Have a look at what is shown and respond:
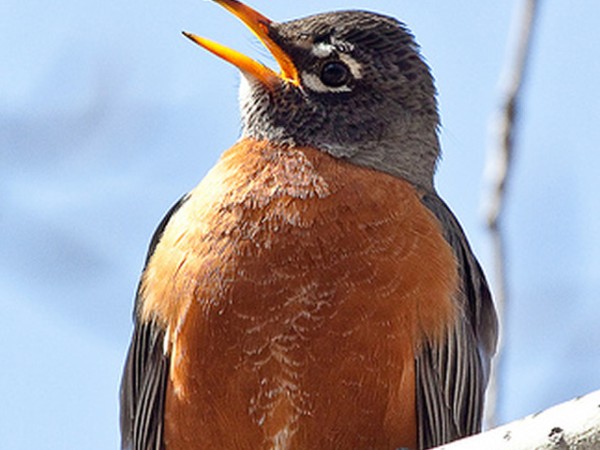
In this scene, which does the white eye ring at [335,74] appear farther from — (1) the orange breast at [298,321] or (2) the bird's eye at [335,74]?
(1) the orange breast at [298,321]

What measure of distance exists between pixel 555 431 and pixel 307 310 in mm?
1933

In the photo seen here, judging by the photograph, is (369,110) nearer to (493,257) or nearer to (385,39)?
(385,39)

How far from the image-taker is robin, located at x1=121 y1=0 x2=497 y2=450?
524 cm

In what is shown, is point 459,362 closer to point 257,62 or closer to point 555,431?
point 257,62

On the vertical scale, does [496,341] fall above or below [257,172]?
below

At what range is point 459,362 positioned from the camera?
5.86 meters

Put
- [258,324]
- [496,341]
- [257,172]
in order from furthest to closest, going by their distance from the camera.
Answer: [496,341] < [257,172] < [258,324]

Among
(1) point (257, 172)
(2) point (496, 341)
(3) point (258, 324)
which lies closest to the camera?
(3) point (258, 324)

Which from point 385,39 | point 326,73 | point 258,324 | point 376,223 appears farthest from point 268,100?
point 258,324

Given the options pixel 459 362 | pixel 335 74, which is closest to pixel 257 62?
pixel 335 74

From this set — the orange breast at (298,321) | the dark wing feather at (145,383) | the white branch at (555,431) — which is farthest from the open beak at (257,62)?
the white branch at (555,431)

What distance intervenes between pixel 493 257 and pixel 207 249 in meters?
1.41

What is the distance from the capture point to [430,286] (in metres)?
5.40

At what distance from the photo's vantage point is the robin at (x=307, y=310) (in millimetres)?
5238
